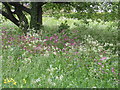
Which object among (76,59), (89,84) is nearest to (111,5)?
(76,59)

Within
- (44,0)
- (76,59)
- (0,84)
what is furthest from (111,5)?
(0,84)

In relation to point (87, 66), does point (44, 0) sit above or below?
above

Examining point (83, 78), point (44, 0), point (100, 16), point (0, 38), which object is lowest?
point (83, 78)

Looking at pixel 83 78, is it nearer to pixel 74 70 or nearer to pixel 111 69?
pixel 74 70

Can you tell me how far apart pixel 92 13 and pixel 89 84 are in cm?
710

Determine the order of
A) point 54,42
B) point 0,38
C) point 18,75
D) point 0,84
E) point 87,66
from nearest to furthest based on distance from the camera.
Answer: point 0,84
point 18,75
point 87,66
point 54,42
point 0,38

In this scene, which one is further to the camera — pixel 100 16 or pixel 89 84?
pixel 100 16

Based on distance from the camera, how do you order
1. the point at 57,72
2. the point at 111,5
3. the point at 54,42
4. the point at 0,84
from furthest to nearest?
1. the point at 111,5
2. the point at 54,42
3. the point at 57,72
4. the point at 0,84

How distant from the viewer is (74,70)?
6.16 m

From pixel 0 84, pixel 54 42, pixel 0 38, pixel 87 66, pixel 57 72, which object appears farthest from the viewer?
pixel 0 38

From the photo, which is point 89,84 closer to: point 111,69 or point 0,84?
point 111,69

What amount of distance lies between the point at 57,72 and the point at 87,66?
114 centimetres

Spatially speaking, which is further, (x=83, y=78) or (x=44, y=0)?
(x=44, y=0)

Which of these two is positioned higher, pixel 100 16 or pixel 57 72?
pixel 100 16
